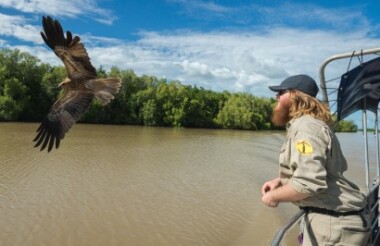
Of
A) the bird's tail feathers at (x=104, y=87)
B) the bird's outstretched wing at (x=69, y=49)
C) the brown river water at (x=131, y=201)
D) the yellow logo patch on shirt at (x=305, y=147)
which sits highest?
the bird's outstretched wing at (x=69, y=49)

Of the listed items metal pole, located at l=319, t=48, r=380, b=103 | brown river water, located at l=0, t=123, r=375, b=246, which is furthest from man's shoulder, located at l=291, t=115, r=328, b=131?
brown river water, located at l=0, t=123, r=375, b=246

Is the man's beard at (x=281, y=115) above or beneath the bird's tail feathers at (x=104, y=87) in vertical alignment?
beneath

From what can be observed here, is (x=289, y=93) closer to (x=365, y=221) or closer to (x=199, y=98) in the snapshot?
(x=365, y=221)


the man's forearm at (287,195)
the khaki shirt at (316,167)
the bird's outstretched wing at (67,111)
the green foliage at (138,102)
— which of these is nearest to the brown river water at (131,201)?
the bird's outstretched wing at (67,111)

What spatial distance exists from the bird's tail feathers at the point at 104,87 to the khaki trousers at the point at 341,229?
3.17 m

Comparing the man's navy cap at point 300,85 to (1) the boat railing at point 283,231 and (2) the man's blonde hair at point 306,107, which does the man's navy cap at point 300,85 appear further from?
(1) the boat railing at point 283,231

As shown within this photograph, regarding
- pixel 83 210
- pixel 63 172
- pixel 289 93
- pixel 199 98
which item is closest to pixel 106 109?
pixel 199 98

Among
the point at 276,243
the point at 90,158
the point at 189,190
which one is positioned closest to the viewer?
the point at 276,243

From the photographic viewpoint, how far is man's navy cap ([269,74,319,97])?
2283mm

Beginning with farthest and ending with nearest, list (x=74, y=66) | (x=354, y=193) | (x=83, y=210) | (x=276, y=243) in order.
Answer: (x=83, y=210)
(x=74, y=66)
(x=354, y=193)
(x=276, y=243)

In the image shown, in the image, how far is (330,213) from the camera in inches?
89.4

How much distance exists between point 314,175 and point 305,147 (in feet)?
0.48

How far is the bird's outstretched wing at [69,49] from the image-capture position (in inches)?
179

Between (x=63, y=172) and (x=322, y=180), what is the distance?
502 inches
